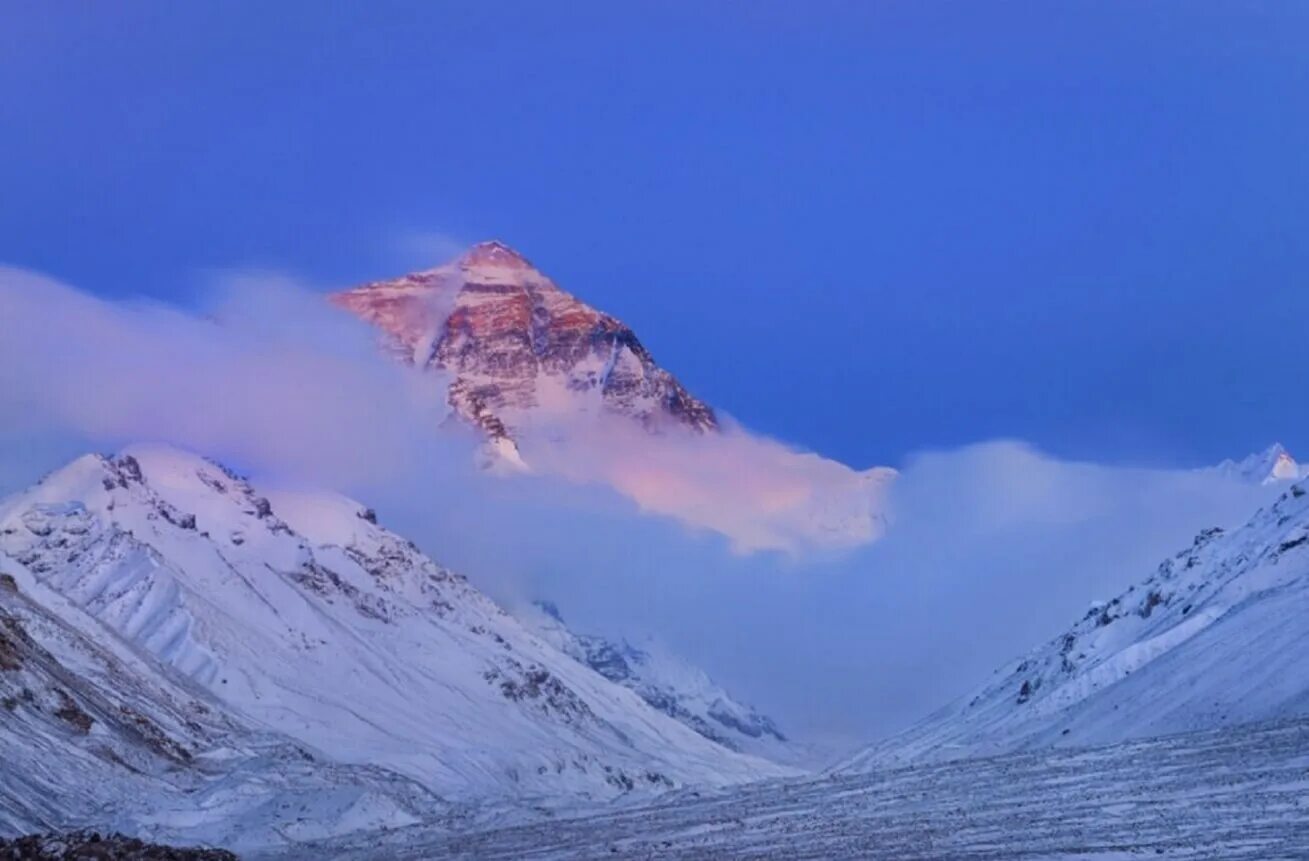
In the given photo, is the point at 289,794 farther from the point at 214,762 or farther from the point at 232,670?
the point at 232,670

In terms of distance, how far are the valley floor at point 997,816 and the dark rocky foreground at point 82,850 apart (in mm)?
9538

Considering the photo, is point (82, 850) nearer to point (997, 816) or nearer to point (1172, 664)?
point (997, 816)

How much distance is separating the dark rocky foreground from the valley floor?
9.54 metres

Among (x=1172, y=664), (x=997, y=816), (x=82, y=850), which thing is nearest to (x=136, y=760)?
(x=82, y=850)

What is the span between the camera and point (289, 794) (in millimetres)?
69188

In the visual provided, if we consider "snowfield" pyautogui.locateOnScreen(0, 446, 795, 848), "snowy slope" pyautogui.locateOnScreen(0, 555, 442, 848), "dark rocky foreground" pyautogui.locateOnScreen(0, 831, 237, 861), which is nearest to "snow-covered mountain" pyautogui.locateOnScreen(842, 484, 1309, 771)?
"snowfield" pyautogui.locateOnScreen(0, 446, 795, 848)

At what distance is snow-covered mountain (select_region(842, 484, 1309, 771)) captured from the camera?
2482 inches

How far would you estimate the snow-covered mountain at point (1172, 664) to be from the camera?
63.0 meters

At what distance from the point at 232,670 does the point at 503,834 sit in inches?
4892

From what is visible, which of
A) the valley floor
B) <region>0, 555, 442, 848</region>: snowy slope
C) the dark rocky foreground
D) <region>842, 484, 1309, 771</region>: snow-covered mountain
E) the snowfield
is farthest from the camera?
the snowfield

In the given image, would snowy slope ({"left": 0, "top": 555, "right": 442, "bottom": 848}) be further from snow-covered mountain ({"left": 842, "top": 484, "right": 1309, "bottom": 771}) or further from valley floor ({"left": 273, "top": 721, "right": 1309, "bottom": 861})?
snow-covered mountain ({"left": 842, "top": 484, "right": 1309, "bottom": 771})

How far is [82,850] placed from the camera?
3522 centimetres

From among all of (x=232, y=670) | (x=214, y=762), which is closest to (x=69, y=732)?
(x=214, y=762)

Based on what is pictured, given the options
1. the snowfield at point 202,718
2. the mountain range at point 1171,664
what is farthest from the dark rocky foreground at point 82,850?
the mountain range at point 1171,664
